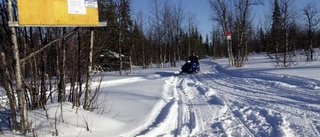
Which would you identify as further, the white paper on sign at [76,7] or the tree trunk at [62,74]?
the tree trunk at [62,74]

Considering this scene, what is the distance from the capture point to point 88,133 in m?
5.41

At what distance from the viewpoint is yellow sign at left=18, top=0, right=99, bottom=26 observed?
5121mm

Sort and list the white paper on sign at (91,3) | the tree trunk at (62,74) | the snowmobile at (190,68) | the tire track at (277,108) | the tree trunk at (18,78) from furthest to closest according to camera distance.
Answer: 1. the snowmobile at (190,68)
2. the tree trunk at (62,74)
3. the white paper on sign at (91,3)
4. the tire track at (277,108)
5. the tree trunk at (18,78)

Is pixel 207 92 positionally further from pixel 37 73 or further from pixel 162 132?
pixel 37 73

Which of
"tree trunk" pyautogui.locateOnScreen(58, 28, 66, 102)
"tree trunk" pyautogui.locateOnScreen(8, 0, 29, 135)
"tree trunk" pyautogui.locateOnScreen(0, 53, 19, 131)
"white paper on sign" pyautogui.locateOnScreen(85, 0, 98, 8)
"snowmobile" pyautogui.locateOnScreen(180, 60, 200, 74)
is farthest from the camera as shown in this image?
"snowmobile" pyautogui.locateOnScreen(180, 60, 200, 74)

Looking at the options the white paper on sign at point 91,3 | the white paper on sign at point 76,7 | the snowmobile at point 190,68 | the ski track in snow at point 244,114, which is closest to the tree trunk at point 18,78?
the white paper on sign at point 76,7

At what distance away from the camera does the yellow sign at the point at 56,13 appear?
202 inches

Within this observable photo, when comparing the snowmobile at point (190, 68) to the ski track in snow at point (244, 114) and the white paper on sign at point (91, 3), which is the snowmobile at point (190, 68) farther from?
the white paper on sign at point (91, 3)

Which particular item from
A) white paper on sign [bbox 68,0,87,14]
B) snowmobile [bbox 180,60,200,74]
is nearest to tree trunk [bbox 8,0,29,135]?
white paper on sign [bbox 68,0,87,14]

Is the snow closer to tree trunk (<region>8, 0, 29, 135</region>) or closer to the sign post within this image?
tree trunk (<region>8, 0, 29, 135</region>)

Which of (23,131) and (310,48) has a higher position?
(310,48)

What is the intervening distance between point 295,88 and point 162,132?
21.0 feet

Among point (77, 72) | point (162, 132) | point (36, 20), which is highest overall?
point (36, 20)

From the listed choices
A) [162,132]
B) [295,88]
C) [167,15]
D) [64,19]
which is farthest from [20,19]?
[167,15]
